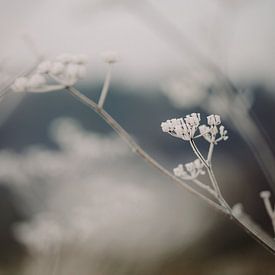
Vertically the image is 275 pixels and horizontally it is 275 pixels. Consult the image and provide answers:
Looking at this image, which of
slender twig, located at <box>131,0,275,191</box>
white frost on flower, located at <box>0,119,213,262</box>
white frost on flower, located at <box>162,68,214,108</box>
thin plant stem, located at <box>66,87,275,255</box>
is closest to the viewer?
thin plant stem, located at <box>66,87,275,255</box>

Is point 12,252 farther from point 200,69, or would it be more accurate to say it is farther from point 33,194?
point 200,69

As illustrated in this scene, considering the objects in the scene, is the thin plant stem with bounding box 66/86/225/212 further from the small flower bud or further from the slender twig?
the slender twig

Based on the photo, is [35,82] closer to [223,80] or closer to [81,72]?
[81,72]

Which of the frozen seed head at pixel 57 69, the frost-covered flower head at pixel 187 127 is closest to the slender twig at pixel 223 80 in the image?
the frost-covered flower head at pixel 187 127

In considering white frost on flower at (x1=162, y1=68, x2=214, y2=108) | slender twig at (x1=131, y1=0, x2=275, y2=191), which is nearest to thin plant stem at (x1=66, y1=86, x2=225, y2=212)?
slender twig at (x1=131, y1=0, x2=275, y2=191)

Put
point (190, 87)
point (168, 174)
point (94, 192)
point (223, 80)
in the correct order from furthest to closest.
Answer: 1. point (94, 192)
2. point (190, 87)
3. point (223, 80)
4. point (168, 174)

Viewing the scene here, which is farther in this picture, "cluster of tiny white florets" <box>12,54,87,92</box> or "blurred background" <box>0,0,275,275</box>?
"blurred background" <box>0,0,275,275</box>

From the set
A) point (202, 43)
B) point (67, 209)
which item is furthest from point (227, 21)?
point (67, 209)

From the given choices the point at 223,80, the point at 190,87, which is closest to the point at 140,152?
the point at 223,80
